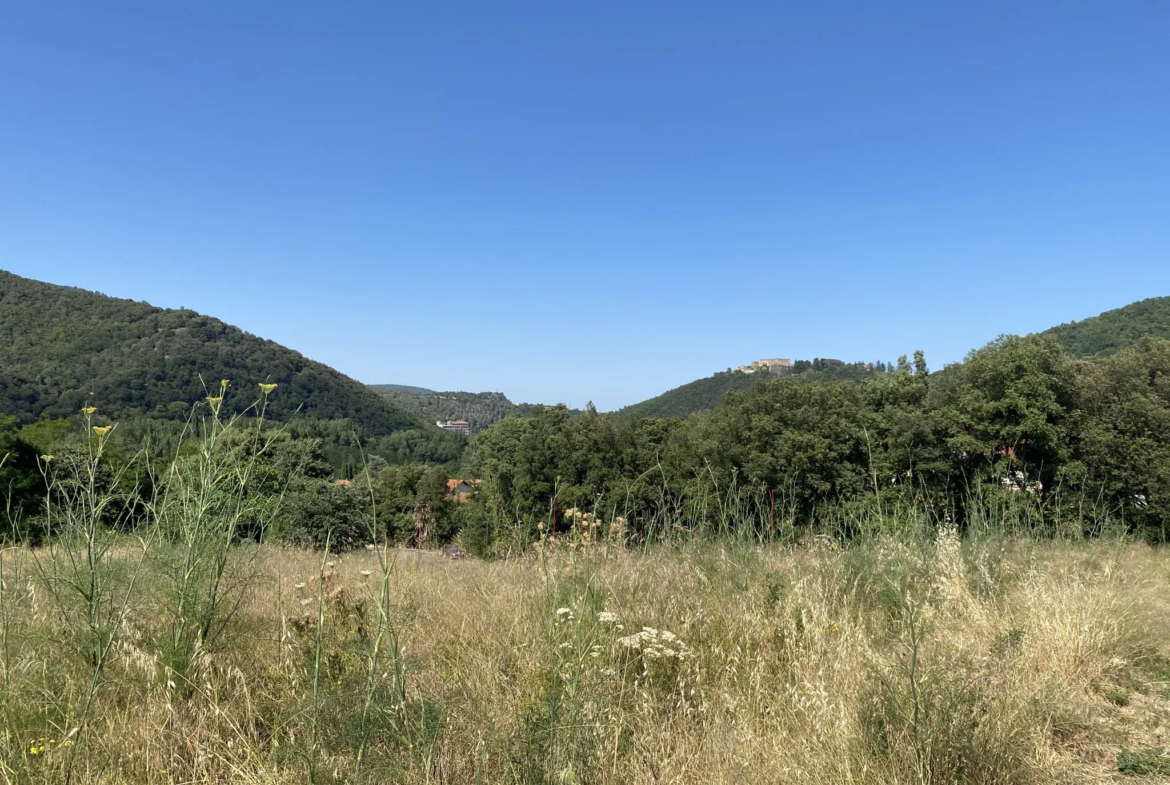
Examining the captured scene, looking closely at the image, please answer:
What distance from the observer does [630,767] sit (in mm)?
2131

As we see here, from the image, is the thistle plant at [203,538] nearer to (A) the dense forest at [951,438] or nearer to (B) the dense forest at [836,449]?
(B) the dense forest at [836,449]

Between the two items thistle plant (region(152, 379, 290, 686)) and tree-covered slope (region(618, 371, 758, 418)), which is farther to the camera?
tree-covered slope (region(618, 371, 758, 418))

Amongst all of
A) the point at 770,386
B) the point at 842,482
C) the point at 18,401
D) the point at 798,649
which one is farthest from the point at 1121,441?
the point at 18,401

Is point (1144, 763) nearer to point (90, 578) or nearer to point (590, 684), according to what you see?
point (590, 684)

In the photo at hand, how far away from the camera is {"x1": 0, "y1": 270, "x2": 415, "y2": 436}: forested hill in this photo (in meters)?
61.2

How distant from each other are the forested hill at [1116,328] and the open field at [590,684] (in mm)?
47315

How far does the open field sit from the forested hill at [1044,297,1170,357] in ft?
155

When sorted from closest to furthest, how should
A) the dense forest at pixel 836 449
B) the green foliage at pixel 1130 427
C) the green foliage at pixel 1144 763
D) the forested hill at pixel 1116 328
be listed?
the green foliage at pixel 1144 763, the dense forest at pixel 836 449, the green foliage at pixel 1130 427, the forested hill at pixel 1116 328

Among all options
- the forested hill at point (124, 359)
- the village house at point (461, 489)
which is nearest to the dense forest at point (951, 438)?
the village house at point (461, 489)

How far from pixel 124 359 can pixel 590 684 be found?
9533 centimetres

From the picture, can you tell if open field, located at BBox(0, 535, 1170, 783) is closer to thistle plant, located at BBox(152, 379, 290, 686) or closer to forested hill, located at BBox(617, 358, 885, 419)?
thistle plant, located at BBox(152, 379, 290, 686)

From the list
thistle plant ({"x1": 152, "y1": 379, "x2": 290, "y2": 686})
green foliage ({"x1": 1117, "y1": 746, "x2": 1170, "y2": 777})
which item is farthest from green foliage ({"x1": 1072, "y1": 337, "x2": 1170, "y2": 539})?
thistle plant ({"x1": 152, "y1": 379, "x2": 290, "y2": 686})

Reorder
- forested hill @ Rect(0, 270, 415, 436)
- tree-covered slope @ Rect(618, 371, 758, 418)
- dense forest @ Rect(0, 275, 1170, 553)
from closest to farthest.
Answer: dense forest @ Rect(0, 275, 1170, 553), forested hill @ Rect(0, 270, 415, 436), tree-covered slope @ Rect(618, 371, 758, 418)

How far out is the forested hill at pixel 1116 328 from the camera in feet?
129
